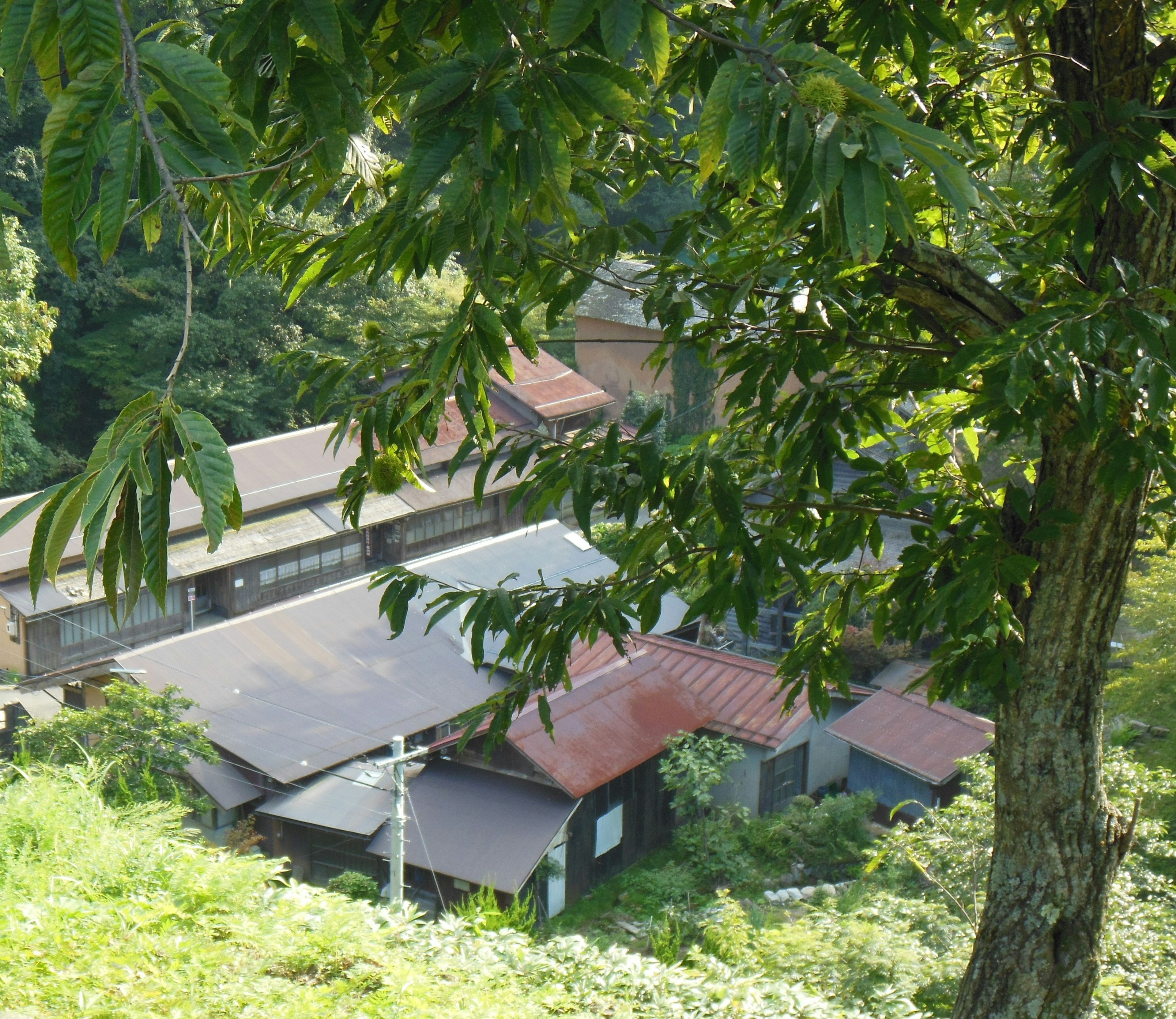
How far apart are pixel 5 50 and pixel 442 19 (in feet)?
2.20

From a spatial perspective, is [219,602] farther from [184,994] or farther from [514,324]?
[514,324]

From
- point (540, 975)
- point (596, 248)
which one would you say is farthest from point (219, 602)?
point (596, 248)

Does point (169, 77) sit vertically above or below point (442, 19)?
below

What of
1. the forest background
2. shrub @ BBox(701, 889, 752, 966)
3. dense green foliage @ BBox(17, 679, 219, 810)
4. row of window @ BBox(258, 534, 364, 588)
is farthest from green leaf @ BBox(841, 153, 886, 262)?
the forest background

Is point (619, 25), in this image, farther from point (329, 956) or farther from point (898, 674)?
point (898, 674)

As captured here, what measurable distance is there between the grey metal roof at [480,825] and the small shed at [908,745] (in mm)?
3608

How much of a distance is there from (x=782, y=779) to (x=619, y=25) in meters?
11.9

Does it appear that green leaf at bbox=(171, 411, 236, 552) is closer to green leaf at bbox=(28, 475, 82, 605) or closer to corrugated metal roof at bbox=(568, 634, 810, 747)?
green leaf at bbox=(28, 475, 82, 605)

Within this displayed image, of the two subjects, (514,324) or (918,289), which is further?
(918,289)

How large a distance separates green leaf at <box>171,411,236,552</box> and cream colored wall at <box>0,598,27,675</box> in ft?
44.2

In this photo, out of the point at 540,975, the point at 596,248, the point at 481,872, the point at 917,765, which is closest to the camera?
the point at 596,248

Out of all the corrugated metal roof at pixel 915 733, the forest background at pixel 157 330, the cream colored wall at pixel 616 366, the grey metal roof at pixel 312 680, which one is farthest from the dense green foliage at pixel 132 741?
the cream colored wall at pixel 616 366

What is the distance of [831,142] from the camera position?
1.11 metres

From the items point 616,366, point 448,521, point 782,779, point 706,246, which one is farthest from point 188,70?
point 616,366
